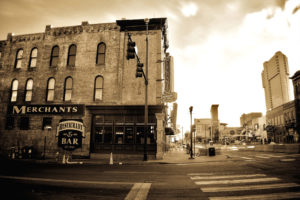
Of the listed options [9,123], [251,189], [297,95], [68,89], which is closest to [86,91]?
[68,89]

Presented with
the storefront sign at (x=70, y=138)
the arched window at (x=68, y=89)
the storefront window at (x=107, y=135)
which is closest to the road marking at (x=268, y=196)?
the storefront sign at (x=70, y=138)

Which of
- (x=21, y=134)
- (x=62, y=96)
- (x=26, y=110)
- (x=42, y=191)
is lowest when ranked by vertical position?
(x=42, y=191)

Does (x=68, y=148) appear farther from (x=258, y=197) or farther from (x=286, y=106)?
(x=286, y=106)

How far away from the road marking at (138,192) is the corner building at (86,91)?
488 inches

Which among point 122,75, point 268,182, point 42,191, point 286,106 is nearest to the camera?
point 42,191

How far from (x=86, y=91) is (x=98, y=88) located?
53.5 inches

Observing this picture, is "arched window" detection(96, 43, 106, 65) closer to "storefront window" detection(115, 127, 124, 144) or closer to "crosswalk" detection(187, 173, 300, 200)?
"storefront window" detection(115, 127, 124, 144)

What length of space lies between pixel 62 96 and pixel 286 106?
255 ft

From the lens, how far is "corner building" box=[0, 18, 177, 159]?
2064 cm

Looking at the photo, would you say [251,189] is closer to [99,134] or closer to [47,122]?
[99,134]

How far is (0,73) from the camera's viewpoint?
24.7 m

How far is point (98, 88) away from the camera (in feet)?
72.3

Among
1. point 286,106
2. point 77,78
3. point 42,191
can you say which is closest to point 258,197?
point 42,191

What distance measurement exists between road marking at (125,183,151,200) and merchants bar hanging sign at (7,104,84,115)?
16.0 metres
